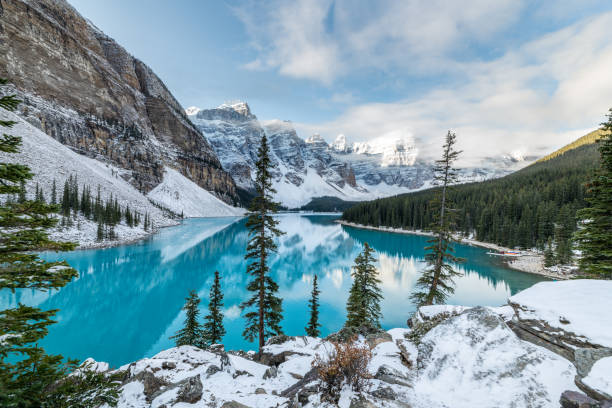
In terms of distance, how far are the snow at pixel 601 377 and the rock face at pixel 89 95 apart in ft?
384

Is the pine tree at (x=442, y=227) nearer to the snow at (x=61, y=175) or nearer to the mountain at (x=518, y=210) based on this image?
Result: the mountain at (x=518, y=210)

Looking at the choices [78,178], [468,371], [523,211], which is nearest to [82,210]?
[78,178]

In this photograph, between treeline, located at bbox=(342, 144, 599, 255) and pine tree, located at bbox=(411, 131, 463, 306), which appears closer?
pine tree, located at bbox=(411, 131, 463, 306)

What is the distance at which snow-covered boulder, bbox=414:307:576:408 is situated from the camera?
4512 millimetres

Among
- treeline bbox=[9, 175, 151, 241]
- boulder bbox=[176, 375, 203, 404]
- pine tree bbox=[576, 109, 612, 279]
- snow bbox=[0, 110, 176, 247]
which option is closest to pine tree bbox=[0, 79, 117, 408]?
boulder bbox=[176, 375, 203, 404]

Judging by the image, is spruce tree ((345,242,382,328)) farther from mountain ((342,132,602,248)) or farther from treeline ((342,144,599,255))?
mountain ((342,132,602,248))

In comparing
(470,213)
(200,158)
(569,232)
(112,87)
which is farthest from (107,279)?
(200,158)

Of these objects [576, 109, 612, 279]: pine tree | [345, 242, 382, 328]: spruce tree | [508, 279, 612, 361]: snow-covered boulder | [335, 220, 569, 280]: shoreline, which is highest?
[576, 109, 612, 279]: pine tree

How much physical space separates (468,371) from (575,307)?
2.89 meters

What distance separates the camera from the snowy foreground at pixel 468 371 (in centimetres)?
448

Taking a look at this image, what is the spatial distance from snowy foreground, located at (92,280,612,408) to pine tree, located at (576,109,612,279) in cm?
749

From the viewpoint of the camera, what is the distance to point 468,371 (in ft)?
17.3

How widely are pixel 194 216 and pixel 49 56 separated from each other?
261 ft

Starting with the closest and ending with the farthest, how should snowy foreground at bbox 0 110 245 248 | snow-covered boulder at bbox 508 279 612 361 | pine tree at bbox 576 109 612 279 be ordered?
1. snow-covered boulder at bbox 508 279 612 361
2. pine tree at bbox 576 109 612 279
3. snowy foreground at bbox 0 110 245 248
